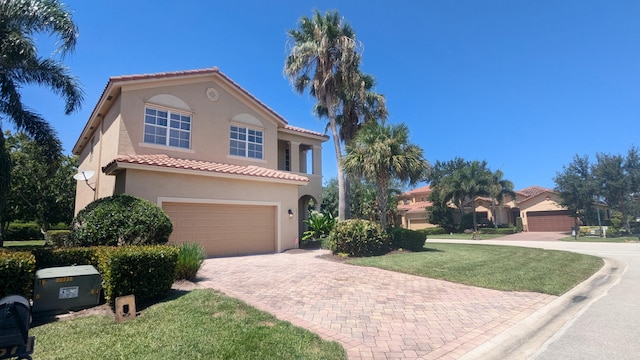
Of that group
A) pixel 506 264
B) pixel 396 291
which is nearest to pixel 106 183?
pixel 396 291

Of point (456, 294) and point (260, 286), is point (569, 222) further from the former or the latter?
point (260, 286)

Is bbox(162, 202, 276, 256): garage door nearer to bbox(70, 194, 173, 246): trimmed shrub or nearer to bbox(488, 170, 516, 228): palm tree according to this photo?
bbox(70, 194, 173, 246): trimmed shrub

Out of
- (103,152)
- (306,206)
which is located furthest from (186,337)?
(306,206)

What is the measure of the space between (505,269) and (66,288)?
12.0 metres

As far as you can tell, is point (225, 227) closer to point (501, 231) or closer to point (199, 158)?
point (199, 158)

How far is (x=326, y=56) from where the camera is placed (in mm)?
18891

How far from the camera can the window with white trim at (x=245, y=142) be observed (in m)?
17.3

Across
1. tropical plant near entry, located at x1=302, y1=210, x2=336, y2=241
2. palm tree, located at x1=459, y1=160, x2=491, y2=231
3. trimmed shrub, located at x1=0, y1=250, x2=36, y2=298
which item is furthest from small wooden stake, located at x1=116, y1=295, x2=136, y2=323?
palm tree, located at x1=459, y1=160, x2=491, y2=231

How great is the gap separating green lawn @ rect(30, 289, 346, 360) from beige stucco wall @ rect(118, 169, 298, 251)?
7549 millimetres

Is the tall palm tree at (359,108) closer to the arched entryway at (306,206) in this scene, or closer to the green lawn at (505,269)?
the arched entryway at (306,206)

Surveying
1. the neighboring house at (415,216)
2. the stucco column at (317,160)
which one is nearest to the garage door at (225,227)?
the stucco column at (317,160)

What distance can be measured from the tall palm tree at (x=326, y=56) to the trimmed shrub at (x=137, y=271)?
1274 cm

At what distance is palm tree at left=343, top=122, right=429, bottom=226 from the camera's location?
589 inches

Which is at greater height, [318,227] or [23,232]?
[318,227]
